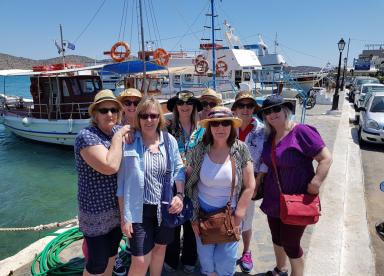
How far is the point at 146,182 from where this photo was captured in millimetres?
2318

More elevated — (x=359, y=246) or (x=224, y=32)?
(x=224, y=32)

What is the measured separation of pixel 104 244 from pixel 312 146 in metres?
1.79

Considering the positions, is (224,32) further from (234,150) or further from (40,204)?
(234,150)

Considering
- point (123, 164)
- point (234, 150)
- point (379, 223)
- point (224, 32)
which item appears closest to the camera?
point (123, 164)

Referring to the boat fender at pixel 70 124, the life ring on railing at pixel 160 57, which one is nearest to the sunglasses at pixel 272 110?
the boat fender at pixel 70 124

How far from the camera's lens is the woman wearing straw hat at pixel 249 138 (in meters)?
2.86

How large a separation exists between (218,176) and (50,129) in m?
13.2

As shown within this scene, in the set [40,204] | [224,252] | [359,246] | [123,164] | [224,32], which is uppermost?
[224,32]

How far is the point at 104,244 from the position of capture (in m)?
2.35

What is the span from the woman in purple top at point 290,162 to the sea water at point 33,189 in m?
4.83

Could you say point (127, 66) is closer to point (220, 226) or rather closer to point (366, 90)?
point (220, 226)

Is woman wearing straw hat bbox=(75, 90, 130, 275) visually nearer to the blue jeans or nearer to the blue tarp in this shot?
the blue jeans

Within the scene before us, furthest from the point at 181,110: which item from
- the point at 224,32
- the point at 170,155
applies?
the point at 224,32

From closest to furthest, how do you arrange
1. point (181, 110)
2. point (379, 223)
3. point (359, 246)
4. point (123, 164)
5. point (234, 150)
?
point (123, 164), point (234, 150), point (181, 110), point (359, 246), point (379, 223)
